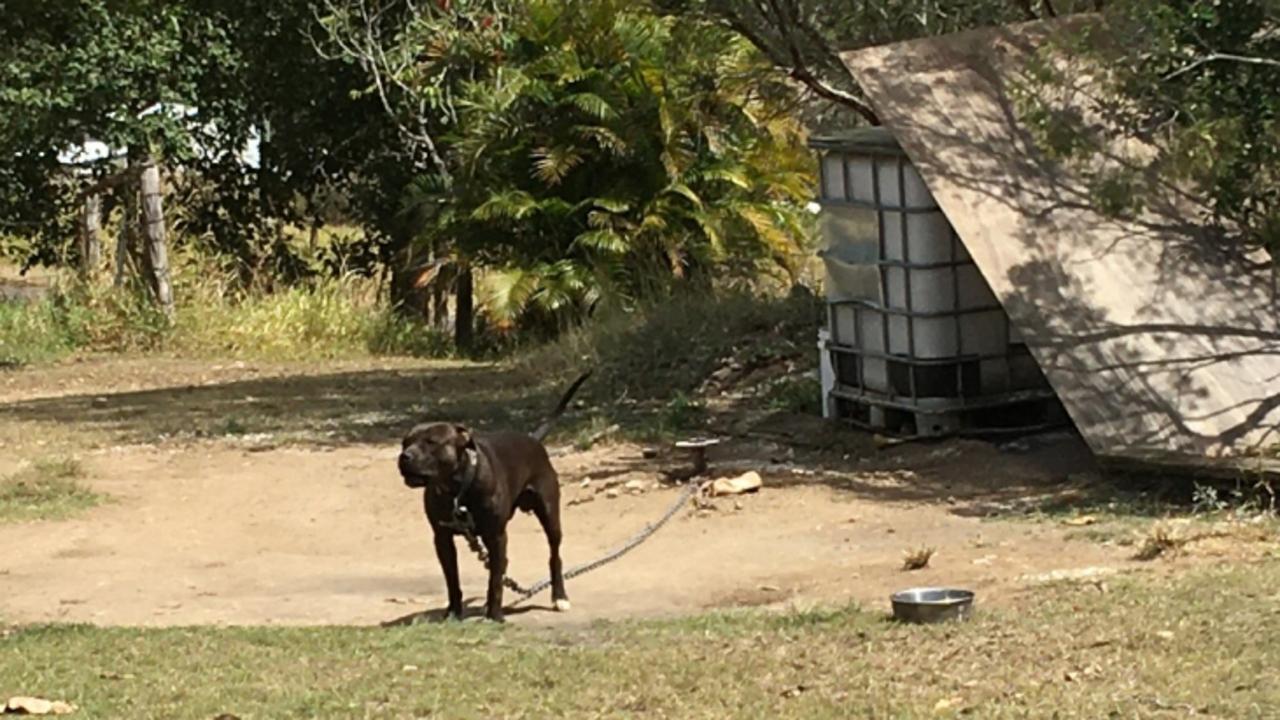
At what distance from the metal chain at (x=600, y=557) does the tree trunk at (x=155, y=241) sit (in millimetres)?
11178

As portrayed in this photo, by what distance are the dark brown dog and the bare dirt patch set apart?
1.23 ft

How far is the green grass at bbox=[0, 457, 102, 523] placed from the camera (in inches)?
499

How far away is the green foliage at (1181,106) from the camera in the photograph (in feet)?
37.0

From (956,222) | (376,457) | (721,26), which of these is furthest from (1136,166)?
(376,457)

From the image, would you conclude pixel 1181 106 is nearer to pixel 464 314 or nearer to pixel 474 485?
pixel 474 485

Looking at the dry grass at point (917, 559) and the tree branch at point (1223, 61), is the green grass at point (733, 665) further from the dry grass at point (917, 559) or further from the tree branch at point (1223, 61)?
the tree branch at point (1223, 61)

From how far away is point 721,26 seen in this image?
15.7 m

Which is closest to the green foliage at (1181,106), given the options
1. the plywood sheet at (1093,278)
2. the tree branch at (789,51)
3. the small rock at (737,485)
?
the plywood sheet at (1093,278)

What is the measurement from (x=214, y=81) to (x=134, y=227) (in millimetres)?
1713

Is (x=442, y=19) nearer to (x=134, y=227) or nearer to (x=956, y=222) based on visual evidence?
(x=134, y=227)

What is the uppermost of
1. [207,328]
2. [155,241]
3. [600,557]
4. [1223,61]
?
[1223,61]

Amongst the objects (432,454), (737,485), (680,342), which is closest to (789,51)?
(680,342)

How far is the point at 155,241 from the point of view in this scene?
897 inches

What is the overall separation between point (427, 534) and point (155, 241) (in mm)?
11354
